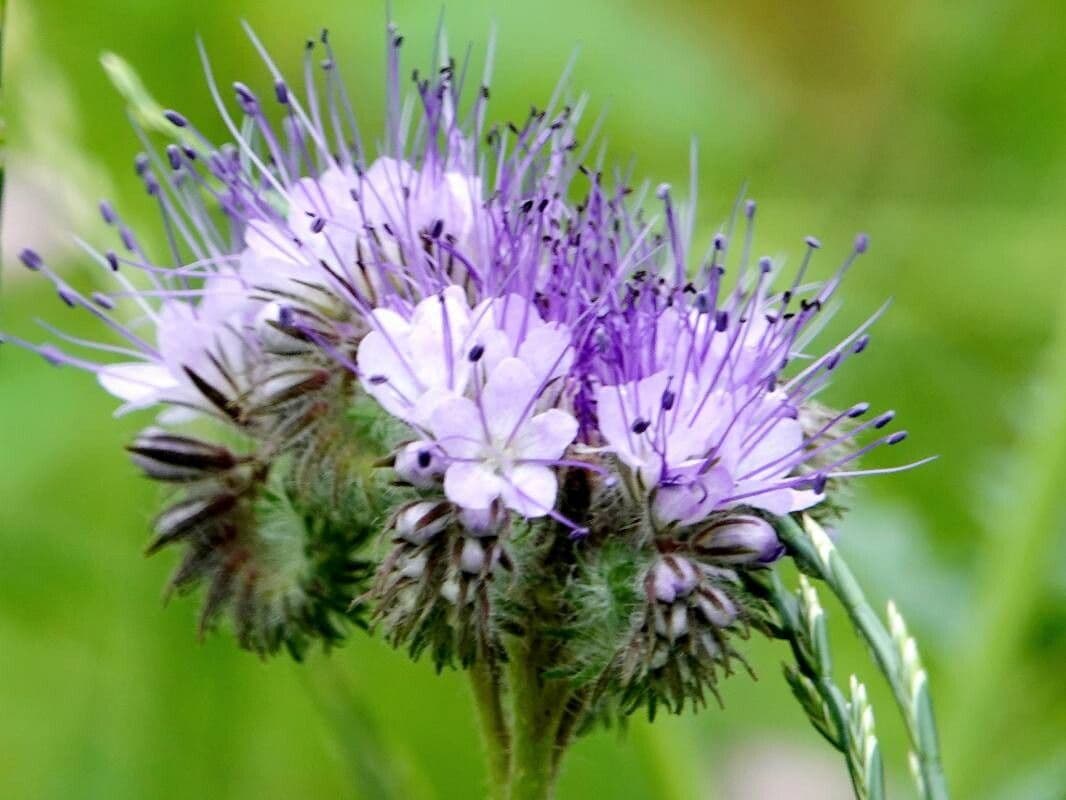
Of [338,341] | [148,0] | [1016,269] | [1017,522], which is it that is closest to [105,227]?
[338,341]

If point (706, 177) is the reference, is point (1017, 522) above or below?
below

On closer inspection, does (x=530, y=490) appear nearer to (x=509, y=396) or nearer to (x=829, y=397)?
(x=509, y=396)

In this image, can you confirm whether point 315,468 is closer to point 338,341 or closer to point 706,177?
point 338,341

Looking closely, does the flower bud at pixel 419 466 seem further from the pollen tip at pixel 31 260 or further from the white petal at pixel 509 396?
the pollen tip at pixel 31 260

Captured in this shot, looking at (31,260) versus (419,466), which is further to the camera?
(31,260)

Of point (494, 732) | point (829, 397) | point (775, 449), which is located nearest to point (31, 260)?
point (494, 732)

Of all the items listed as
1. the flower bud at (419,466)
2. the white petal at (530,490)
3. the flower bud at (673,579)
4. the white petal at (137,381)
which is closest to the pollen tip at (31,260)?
the white petal at (137,381)

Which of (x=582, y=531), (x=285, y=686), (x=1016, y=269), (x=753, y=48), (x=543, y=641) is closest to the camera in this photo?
(x=582, y=531)
